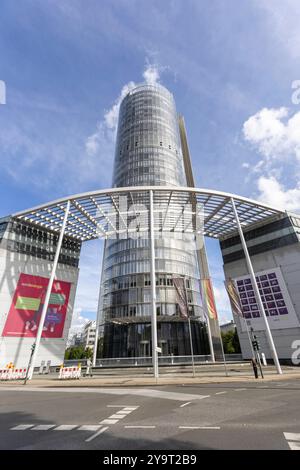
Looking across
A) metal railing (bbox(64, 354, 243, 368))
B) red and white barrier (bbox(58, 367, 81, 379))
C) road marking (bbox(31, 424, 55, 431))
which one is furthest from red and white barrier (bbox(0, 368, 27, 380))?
road marking (bbox(31, 424, 55, 431))

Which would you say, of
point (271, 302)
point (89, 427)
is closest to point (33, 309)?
point (89, 427)

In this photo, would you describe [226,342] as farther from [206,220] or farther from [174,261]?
[206,220]

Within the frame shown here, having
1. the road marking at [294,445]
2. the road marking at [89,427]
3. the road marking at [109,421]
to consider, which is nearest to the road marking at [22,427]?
the road marking at [89,427]

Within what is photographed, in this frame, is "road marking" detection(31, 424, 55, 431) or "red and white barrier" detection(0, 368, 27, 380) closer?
"road marking" detection(31, 424, 55, 431)

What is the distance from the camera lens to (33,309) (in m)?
35.9

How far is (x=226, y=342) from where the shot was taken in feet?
251

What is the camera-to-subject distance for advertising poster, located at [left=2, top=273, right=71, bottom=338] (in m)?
33.9

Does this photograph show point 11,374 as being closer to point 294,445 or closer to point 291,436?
point 291,436

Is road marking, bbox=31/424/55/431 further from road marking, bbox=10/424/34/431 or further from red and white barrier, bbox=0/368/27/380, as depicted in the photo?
red and white barrier, bbox=0/368/27/380

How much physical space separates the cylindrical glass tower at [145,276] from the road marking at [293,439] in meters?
42.0

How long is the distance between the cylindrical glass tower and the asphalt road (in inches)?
1493

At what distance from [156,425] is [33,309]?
3421 centimetres

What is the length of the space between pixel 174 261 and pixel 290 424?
4802 cm

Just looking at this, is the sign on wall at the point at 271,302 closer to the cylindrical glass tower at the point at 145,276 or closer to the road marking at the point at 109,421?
the cylindrical glass tower at the point at 145,276
